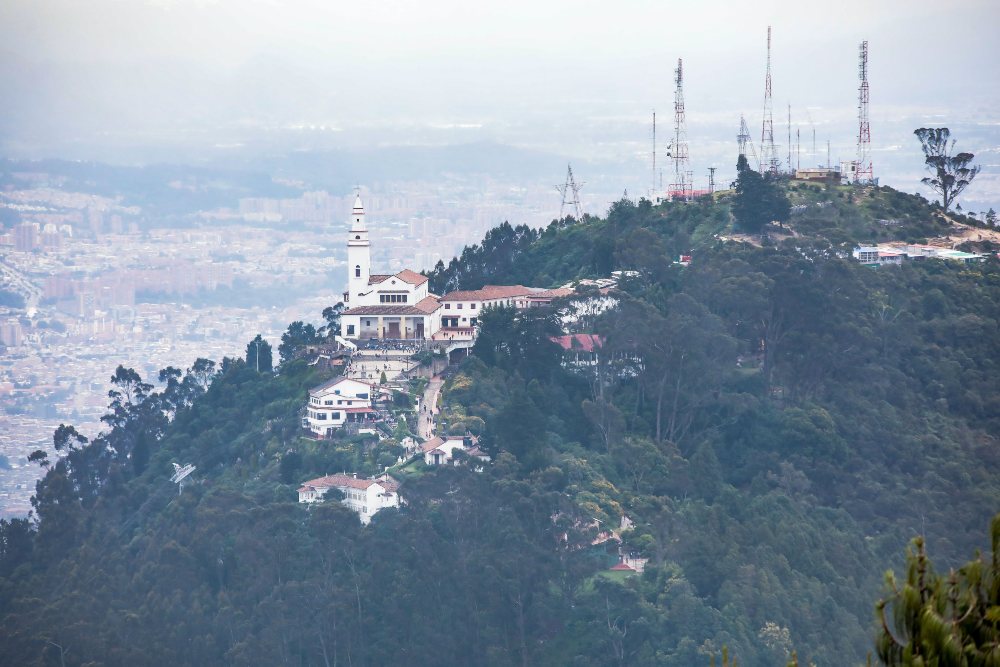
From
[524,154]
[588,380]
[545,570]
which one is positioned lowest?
[545,570]

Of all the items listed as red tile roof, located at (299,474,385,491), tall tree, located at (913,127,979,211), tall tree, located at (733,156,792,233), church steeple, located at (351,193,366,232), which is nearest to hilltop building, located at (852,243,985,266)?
tall tree, located at (733,156,792,233)

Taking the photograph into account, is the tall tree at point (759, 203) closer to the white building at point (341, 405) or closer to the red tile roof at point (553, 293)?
the red tile roof at point (553, 293)

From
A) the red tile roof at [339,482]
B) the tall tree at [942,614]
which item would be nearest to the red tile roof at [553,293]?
the red tile roof at [339,482]

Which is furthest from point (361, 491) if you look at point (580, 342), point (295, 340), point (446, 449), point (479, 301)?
point (295, 340)

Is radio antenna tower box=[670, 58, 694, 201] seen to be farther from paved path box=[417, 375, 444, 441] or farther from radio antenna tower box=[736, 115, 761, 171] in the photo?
paved path box=[417, 375, 444, 441]

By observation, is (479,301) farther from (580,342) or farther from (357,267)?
(357,267)

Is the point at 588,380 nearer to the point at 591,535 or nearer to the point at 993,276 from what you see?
the point at 591,535

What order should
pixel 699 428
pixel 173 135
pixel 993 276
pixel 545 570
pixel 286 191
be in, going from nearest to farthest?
pixel 545 570
pixel 699 428
pixel 993 276
pixel 286 191
pixel 173 135

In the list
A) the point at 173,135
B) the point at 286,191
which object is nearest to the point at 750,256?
the point at 286,191
